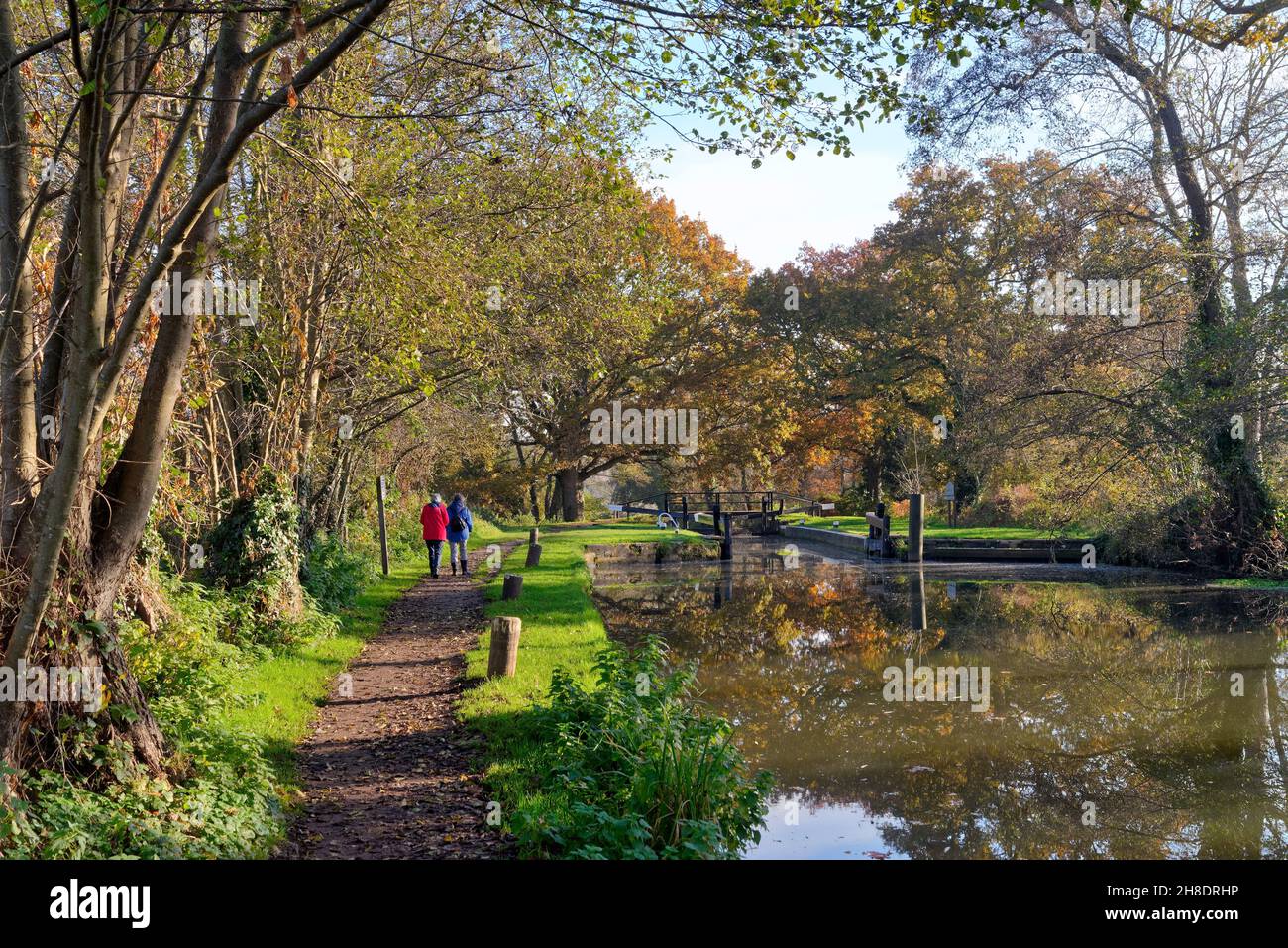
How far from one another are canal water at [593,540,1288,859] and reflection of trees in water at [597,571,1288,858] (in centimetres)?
3

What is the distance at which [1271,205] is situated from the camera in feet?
58.3

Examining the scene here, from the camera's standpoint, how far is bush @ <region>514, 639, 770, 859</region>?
17.4 feet

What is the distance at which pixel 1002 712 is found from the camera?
946cm

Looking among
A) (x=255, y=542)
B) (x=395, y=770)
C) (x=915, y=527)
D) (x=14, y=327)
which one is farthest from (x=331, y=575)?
(x=915, y=527)

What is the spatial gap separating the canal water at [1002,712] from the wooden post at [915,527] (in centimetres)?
553

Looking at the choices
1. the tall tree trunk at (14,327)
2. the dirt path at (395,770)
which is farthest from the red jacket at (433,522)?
the tall tree trunk at (14,327)

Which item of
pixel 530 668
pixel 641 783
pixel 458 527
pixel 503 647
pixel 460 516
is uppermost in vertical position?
pixel 460 516

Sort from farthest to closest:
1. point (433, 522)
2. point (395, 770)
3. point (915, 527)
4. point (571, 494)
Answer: point (571, 494)
point (915, 527)
point (433, 522)
point (395, 770)

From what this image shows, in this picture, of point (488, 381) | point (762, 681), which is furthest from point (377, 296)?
point (488, 381)

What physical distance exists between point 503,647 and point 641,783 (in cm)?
402

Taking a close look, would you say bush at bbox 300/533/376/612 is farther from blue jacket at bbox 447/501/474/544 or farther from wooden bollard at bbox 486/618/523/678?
wooden bollard at bbox 486/618/523/678

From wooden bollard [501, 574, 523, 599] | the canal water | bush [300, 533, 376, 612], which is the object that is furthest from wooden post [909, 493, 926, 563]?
bush [300, 533, 376, 612]

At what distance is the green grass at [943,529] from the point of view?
89.5 feet

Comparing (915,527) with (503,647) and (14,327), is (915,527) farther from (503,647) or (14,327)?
(14,327)
